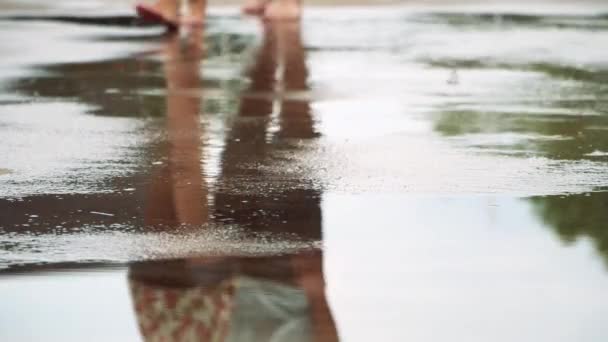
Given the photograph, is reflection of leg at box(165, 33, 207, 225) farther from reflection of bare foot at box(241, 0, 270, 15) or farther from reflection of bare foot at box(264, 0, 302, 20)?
reflection of bare foot at box(241, 0, 270, 15)

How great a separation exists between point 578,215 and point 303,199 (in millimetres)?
1242

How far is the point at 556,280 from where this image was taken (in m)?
5.45

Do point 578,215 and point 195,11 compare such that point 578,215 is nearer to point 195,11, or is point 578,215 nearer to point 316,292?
point 316,292

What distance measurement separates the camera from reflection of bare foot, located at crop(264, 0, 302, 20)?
68.4 feet

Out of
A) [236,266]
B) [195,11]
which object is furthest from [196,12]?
[236,266]

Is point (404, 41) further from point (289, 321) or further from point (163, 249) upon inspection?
point (289, 321)

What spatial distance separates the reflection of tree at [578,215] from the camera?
6.21 m

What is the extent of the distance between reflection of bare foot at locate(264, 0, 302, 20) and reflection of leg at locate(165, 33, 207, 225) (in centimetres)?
560

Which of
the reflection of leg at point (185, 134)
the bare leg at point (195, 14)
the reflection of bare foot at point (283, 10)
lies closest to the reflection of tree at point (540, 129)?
the reflection of leg at point (185, 134)

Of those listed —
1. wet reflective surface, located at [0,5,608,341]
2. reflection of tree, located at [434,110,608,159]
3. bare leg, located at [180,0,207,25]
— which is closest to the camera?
wet reflective surface, located at [0,5,608,341]

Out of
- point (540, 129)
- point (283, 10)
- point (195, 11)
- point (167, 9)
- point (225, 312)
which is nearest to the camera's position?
point (225, 312)

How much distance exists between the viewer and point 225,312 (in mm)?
4945

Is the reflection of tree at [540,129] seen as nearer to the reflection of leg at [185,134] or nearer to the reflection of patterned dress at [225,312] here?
the reflection of leg at [185,134]

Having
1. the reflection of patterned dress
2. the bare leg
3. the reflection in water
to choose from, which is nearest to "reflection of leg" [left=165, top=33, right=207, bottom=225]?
the reflection in water
